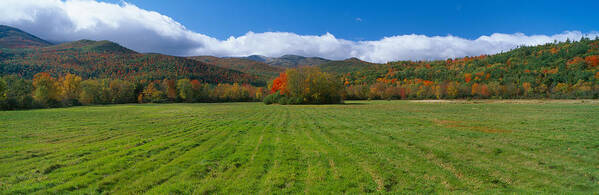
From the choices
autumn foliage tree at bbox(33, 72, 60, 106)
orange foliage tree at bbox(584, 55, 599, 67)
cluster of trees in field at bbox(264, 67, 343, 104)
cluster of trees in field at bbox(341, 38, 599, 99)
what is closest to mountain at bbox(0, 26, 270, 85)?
autumn foliage tree at bbox(33, 72, 60, 106)

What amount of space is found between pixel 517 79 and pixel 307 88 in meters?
98.8

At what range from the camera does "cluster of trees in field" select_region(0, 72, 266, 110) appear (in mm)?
54106

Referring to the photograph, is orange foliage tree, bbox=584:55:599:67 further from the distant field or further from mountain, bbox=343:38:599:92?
the distant field

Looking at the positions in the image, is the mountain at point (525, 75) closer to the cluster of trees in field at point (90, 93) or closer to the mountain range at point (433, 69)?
the mountain range at point (433, 69)

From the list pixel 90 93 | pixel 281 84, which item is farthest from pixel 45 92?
pixel 281 84

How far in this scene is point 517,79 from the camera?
105 metres

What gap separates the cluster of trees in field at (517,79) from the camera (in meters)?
89.6

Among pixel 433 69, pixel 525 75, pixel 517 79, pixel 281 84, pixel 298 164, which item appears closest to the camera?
pixel 298 164

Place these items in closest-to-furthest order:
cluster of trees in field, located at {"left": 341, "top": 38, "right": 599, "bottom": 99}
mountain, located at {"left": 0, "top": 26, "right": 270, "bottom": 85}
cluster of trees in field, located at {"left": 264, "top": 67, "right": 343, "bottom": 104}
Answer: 1. cluster of trees in field, located at {"left": 264, "top": 67, "right": 343, "bottom": 104}
2. cluster of trees in field, located at {"left": 341, "top": 38, "right": 599, "bottom": 99}
3. mountain, located at {"left": 0, "top": 26, "right": 270, "bottom": 85}

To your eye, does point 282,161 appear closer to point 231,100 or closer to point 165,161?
point 165,161

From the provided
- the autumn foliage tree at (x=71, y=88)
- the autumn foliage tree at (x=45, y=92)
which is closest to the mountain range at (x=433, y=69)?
the autumn foliage tree at (x=71, y=88)

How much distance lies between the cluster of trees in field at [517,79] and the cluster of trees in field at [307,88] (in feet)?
129

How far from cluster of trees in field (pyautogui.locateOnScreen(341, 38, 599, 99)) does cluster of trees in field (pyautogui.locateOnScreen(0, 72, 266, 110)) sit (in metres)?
55.4

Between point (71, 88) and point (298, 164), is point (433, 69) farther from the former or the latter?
point (71, 88)
